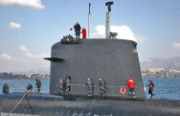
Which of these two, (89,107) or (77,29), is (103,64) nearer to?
(89,107)

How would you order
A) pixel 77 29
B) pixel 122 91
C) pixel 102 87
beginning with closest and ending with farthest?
pixel 102 87
pixel 122 91
pixel 77 29

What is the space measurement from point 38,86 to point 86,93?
18.2 feet

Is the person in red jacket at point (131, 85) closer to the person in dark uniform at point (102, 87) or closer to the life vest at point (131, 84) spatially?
the life vest at point (131, 84)

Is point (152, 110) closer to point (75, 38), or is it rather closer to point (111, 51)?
point (111, 51)

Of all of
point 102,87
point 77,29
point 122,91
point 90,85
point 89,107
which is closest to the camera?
point 89,107

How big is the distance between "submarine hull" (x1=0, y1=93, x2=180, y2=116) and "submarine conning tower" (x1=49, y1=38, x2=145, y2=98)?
113 centimetres

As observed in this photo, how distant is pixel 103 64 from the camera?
12688mm

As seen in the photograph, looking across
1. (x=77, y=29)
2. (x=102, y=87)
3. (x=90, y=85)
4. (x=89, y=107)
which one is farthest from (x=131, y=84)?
(x=77, y=29)

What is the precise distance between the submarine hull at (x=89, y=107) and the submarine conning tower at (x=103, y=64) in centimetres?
113

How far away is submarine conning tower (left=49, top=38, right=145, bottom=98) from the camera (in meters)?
12.4

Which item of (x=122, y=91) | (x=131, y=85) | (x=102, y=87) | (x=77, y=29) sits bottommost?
(x=122, y=91)

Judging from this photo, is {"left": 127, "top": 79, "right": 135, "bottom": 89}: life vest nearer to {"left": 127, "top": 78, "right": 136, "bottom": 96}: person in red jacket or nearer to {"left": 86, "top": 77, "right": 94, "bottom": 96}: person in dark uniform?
{"left": 127, "top": 78, "right": 136, "bottom": 96}: person in red jacket

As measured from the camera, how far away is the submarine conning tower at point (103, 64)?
40.8ft

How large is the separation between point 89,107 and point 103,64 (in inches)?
96.2
